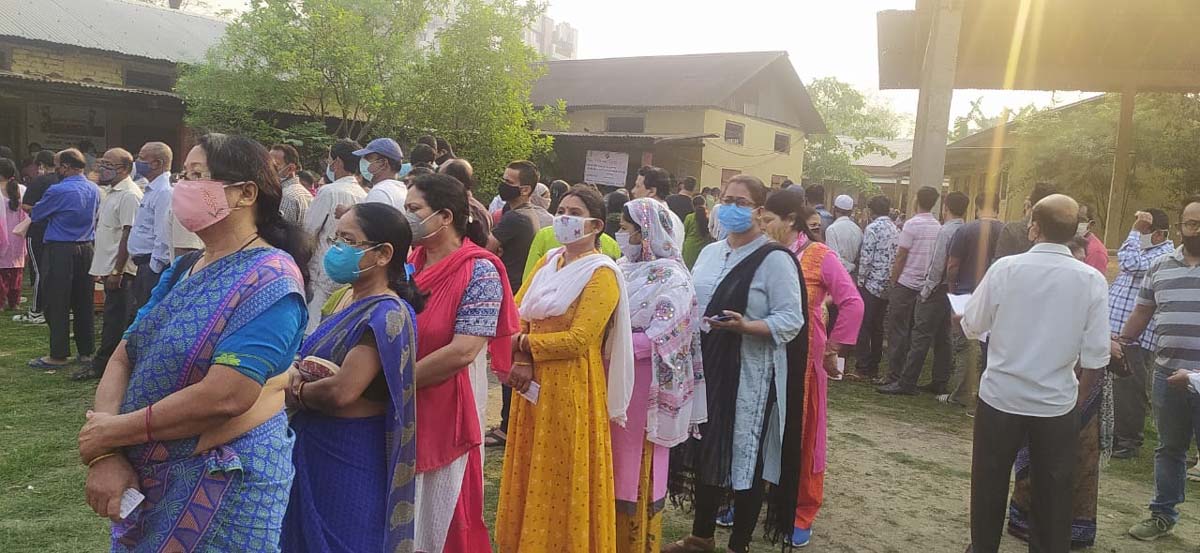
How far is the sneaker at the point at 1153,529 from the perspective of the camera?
14.4ft

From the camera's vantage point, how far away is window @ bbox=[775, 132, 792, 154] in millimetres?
27359

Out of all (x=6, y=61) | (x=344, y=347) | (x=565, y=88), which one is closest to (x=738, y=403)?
(x=344, y=347)

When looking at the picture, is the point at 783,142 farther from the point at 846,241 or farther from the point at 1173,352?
the point at 1173,352

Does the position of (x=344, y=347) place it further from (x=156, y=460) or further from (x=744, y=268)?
(x=744, y=268)

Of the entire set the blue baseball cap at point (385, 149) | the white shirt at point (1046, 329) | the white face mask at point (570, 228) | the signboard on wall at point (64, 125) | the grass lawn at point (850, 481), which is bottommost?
the grass lawn at point (850, 481)

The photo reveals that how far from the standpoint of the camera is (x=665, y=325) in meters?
3.32

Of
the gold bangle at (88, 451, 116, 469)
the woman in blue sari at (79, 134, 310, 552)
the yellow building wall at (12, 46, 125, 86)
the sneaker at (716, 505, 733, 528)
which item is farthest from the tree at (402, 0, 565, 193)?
the gold bangle at (88, 451, 116, 469)

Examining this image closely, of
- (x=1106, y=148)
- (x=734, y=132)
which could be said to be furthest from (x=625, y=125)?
(x=1106, y=148)

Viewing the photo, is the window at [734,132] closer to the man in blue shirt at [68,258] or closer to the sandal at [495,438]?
the man in blue shirt at [68,258]

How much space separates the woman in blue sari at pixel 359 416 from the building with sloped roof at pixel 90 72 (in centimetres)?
1525

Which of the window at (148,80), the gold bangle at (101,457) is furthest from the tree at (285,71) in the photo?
the gold bangle at (101,457)

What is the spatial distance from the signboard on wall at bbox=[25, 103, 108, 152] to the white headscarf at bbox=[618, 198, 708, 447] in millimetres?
18131

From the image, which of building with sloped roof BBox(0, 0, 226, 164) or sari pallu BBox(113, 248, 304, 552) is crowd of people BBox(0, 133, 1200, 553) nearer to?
sari pallu BBox(113, 248, 304, 552)

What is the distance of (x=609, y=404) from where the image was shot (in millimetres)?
3217
